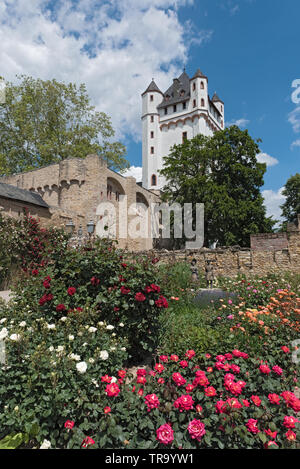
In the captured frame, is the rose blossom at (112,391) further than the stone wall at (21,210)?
No

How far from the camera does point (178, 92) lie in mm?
37562

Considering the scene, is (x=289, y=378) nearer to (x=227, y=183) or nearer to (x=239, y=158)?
(x=227, y=183)

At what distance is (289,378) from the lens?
2441 millimetres

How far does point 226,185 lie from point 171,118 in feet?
69.0

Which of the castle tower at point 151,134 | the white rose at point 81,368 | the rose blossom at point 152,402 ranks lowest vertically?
the rose blossom at point 152,402

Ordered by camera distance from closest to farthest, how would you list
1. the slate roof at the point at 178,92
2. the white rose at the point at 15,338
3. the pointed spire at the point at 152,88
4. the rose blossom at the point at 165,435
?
the rose blossom at the point at 165,435
the white rose at the point at 15,338
the slate roof at the point at 178,92
the pointed spire at the point at 152,88

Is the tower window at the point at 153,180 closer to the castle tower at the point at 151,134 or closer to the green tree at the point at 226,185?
the castle tower at the point at 151,134

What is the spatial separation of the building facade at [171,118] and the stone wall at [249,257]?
2443 cm

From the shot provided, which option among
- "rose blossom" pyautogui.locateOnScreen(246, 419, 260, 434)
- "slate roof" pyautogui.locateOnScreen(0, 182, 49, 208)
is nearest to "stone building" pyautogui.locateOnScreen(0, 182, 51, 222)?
"slate roof" pyautogui.locateOnScreen(0, 182, 49, 208)

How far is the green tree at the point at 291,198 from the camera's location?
2670cm

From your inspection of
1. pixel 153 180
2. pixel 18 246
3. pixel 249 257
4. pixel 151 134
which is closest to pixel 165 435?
pixel 18 246

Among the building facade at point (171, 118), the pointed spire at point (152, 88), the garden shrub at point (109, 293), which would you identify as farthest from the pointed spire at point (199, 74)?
the garden shrub at point (109, 293)

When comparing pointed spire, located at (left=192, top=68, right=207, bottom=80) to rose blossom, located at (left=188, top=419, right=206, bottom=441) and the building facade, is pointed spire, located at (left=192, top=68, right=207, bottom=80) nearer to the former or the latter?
the building facade

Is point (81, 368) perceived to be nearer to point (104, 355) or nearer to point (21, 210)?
point (104, 355)
